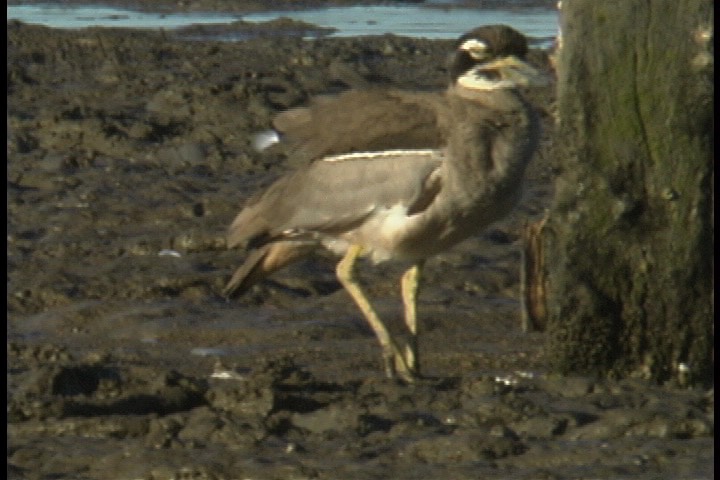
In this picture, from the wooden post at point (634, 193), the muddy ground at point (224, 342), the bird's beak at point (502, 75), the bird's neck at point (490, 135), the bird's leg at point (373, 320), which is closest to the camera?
the muddy ground at point (224, 342)

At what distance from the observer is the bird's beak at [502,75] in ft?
27.0

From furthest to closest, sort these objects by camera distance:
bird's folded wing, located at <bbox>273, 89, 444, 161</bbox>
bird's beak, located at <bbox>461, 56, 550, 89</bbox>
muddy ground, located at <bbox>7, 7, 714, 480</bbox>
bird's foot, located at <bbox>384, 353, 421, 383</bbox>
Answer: bird's beak, located at <bbox>461, 56, 550, 89</bbox> → bird's folded wing, located at <bbox>273, 89, 444, 161</bbox> → bird's foot, located at <bbox>384, 353, 421, 383</bbox> → muddy ground, located at <bbox>7, 7, 714, 480</bbox>

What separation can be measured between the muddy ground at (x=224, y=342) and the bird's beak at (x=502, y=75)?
0.92m

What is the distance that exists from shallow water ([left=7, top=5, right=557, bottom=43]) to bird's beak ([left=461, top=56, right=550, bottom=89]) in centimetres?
870

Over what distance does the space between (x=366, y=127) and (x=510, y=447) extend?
2.05 metres

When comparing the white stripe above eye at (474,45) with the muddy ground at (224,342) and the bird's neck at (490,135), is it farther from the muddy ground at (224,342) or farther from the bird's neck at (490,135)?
the muddy ground at (224,342)

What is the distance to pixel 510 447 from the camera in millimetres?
6379

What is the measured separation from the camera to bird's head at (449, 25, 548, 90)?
27.1ft

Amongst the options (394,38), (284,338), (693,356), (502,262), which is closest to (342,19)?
(394,38)

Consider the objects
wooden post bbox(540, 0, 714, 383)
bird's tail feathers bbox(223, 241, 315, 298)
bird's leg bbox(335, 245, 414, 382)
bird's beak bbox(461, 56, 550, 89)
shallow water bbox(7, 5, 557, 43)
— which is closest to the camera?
Answer: wooden post bbox(540, 0, 714, 383)

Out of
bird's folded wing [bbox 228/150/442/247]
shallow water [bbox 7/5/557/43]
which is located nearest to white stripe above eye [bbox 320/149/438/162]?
bird's folded wing [bbox 228/150/442/247]

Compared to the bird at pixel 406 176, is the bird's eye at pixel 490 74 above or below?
above

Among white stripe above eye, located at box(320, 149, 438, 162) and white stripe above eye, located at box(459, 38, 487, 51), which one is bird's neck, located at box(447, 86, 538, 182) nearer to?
white stripe above eye, located at box(320, 149, 438, 162)

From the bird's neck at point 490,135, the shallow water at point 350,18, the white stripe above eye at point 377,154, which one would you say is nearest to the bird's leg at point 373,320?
the white stripe above eye at point 377,154
